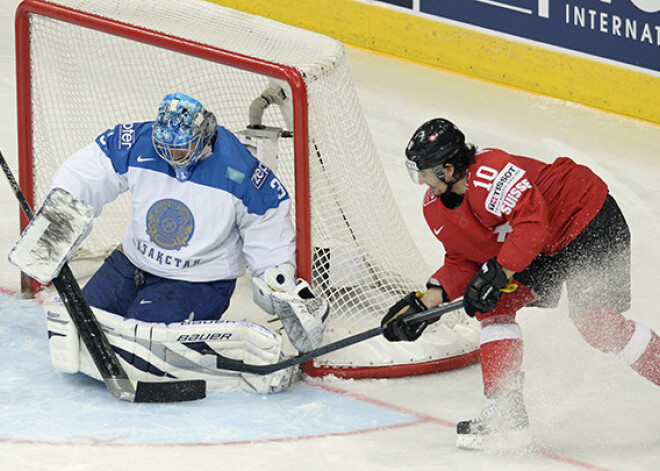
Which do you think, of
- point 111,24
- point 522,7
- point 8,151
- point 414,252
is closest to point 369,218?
point 414,252

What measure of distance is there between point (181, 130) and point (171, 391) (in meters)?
0.75

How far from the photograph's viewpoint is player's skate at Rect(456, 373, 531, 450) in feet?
11.3

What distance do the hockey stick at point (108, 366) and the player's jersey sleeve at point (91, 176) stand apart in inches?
12.1

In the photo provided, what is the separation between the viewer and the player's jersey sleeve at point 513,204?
329 cm

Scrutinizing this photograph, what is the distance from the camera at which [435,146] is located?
133 inches

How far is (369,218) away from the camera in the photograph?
4145mm

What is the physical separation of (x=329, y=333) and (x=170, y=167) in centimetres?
71

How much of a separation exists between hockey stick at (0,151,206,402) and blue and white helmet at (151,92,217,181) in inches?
17.5

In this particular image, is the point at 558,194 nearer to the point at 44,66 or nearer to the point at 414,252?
the point at 414,252

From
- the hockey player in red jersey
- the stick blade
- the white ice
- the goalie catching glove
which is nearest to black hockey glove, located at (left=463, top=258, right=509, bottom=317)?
the hockey player in red jersey

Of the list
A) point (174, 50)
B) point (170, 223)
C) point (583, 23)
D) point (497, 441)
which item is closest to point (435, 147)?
point (497, 441)

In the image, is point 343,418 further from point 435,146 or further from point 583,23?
point 583,23

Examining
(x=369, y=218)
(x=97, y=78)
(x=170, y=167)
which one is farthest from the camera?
(x=97, y=78)

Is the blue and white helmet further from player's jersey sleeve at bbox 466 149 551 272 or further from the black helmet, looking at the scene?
player's jersey sleeve at bbox 466 149 551 272
